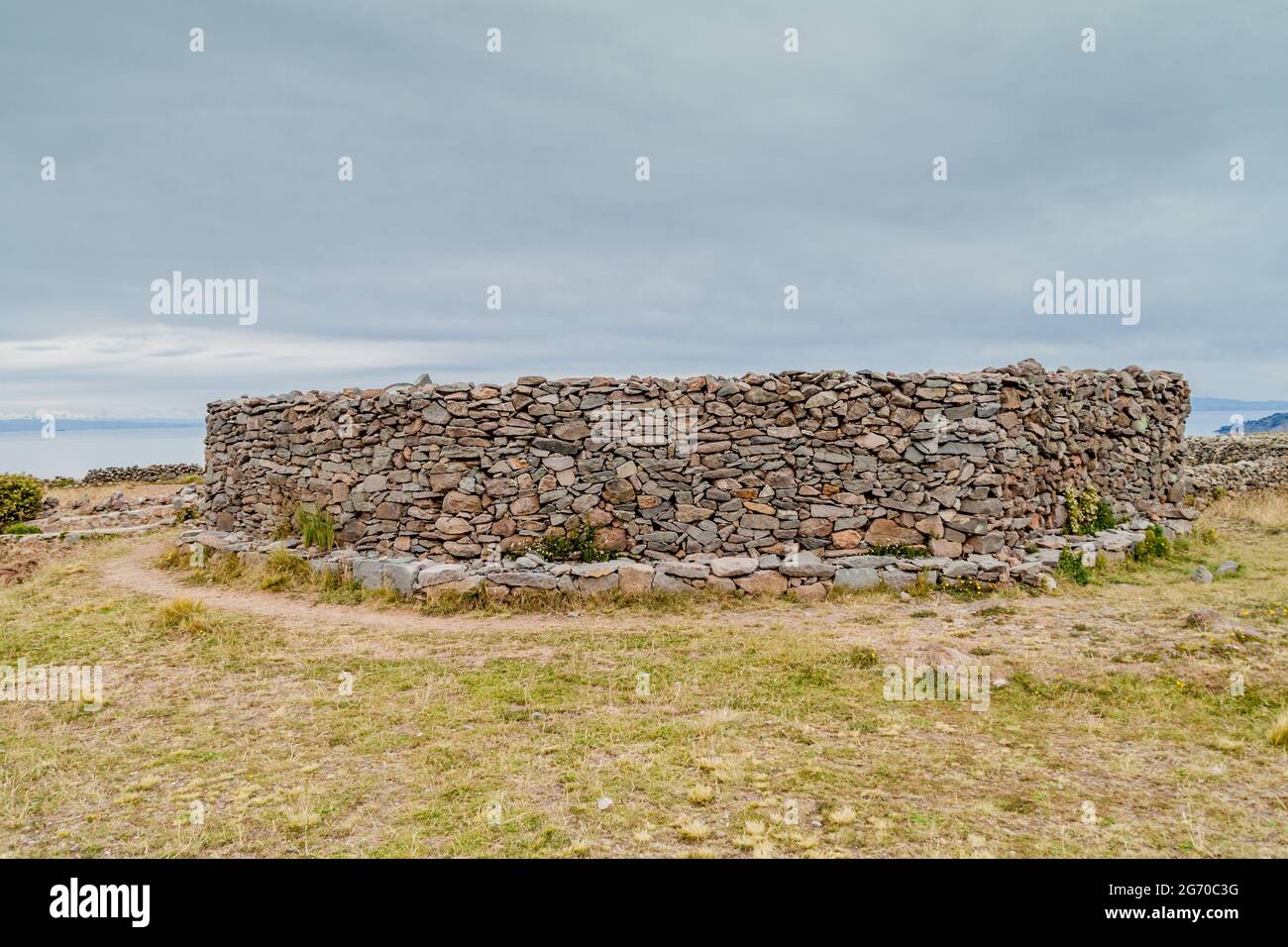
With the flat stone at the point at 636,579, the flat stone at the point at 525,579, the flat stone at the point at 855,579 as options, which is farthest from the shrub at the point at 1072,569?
the flat stone at the point at 525,579

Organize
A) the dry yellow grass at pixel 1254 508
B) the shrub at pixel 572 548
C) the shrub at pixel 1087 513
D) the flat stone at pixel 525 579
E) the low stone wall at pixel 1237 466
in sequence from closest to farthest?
the flat stone at pixel 525 579 → the shrub at pixel 572 548 → the shrub at pixel 1087 513 → the dry yellow grass at pixel 1254 508 → the low stone wall at pixel 1237 466

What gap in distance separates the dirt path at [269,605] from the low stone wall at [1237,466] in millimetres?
23175

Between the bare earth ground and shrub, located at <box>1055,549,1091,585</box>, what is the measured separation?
26.9 inches

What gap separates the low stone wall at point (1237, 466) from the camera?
23.1 meters

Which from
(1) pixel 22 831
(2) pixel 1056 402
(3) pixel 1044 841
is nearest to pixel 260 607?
(1) pixel 22 831

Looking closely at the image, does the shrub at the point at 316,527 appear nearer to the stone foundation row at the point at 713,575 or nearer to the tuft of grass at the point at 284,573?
the tuft of grass at the point at 284,573

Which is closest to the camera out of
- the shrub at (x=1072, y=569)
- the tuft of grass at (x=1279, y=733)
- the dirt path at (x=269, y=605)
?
the tuft of grass at (x=1279, y=733)

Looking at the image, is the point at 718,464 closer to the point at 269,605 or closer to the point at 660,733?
the point at 660,733

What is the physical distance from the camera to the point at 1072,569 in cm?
1209

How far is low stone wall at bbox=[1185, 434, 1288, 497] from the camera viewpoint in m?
23.1

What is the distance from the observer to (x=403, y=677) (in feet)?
26.5

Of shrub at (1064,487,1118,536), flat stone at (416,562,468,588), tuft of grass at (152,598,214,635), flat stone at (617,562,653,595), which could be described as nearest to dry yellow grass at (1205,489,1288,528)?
shrub at (1064,487,1118,536)

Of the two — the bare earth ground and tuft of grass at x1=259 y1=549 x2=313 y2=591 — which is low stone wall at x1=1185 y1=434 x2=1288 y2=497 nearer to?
the bare earth ground
